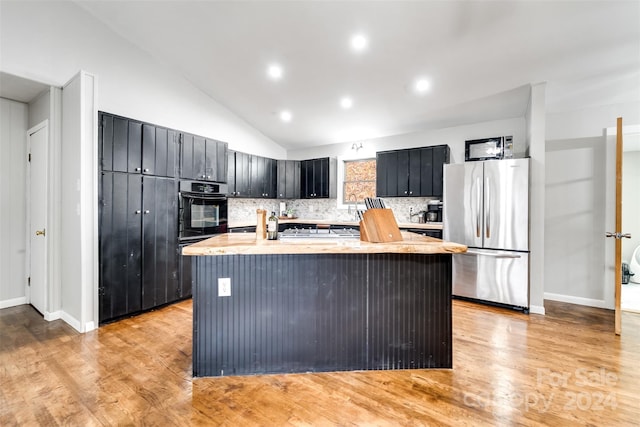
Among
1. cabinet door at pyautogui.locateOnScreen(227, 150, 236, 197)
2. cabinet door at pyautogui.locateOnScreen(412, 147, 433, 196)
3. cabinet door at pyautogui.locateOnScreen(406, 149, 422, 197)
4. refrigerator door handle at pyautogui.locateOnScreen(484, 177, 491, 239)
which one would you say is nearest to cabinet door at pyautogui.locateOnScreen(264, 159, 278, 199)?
cabinet door at pyautogui.locateOnScreen(227, 150, 236, 197)

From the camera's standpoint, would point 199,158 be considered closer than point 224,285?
No

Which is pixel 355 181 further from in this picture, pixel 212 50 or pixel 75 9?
pixel 75 9

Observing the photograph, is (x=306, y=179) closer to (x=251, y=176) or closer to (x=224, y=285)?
(x=251, y=176)

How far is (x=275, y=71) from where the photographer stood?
12.6 ft

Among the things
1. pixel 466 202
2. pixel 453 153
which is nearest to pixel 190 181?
pixel 466 202

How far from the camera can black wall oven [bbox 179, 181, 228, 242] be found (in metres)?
3.76

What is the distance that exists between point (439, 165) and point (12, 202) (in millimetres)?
5936

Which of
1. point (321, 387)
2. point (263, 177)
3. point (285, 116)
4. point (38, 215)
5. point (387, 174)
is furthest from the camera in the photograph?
point (263, 177)

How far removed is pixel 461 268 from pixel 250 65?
4.06 metres

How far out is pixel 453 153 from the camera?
4.60 metres

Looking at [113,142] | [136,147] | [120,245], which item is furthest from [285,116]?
[120,245]

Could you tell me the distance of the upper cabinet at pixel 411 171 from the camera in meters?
4.45

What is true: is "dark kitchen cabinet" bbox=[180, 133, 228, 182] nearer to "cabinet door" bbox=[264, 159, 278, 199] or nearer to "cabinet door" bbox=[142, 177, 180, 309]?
"cabinet door" bbox=[142, 177, 180, 309]

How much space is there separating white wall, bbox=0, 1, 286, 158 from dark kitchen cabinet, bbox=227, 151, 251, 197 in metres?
0.46
